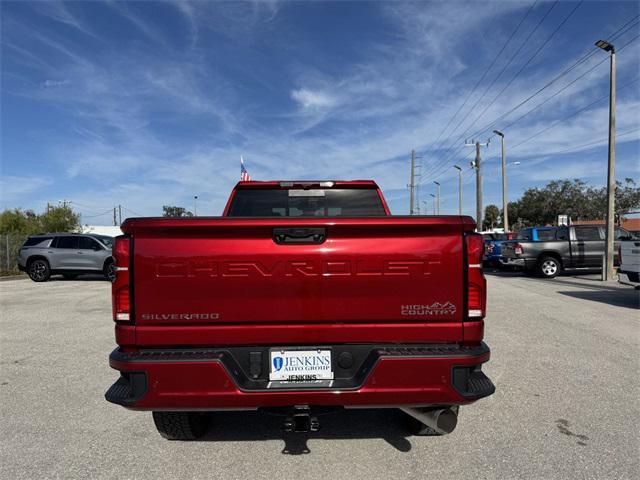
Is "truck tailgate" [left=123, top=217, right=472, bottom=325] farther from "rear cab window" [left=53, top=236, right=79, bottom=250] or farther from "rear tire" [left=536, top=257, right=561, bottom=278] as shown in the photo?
"rear cab window" [left=53, top=236, right=79, bottom=250]

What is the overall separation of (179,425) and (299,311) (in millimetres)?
1386

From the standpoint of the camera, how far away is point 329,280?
8.41ft

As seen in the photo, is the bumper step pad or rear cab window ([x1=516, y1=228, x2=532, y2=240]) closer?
the bumper step pad

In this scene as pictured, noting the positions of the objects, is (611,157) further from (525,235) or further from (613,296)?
(613,296)

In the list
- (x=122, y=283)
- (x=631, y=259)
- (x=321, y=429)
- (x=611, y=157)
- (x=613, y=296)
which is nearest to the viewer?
(x=122, y=283)

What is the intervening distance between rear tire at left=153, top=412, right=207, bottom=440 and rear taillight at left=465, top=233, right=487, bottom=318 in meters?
2.07

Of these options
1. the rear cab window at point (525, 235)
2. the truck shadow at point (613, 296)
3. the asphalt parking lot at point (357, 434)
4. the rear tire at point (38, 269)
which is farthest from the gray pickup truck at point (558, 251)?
the rear tire at point (38, 269)

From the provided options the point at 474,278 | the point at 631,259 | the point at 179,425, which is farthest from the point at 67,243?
the point at 631,259

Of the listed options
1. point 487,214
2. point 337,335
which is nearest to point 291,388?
point 337,335

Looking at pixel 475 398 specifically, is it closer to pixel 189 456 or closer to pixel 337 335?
pixel 337 335

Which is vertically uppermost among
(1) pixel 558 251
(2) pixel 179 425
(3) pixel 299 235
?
(3) pixel 299 235

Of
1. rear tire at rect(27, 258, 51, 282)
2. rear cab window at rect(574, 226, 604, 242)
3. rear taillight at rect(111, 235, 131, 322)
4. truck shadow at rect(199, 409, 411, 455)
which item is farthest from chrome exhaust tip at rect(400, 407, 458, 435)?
rear tire at rect(27, 258, 51, 282)

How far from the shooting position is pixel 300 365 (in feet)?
A: 8.55

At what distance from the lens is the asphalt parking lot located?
2.90 metres
